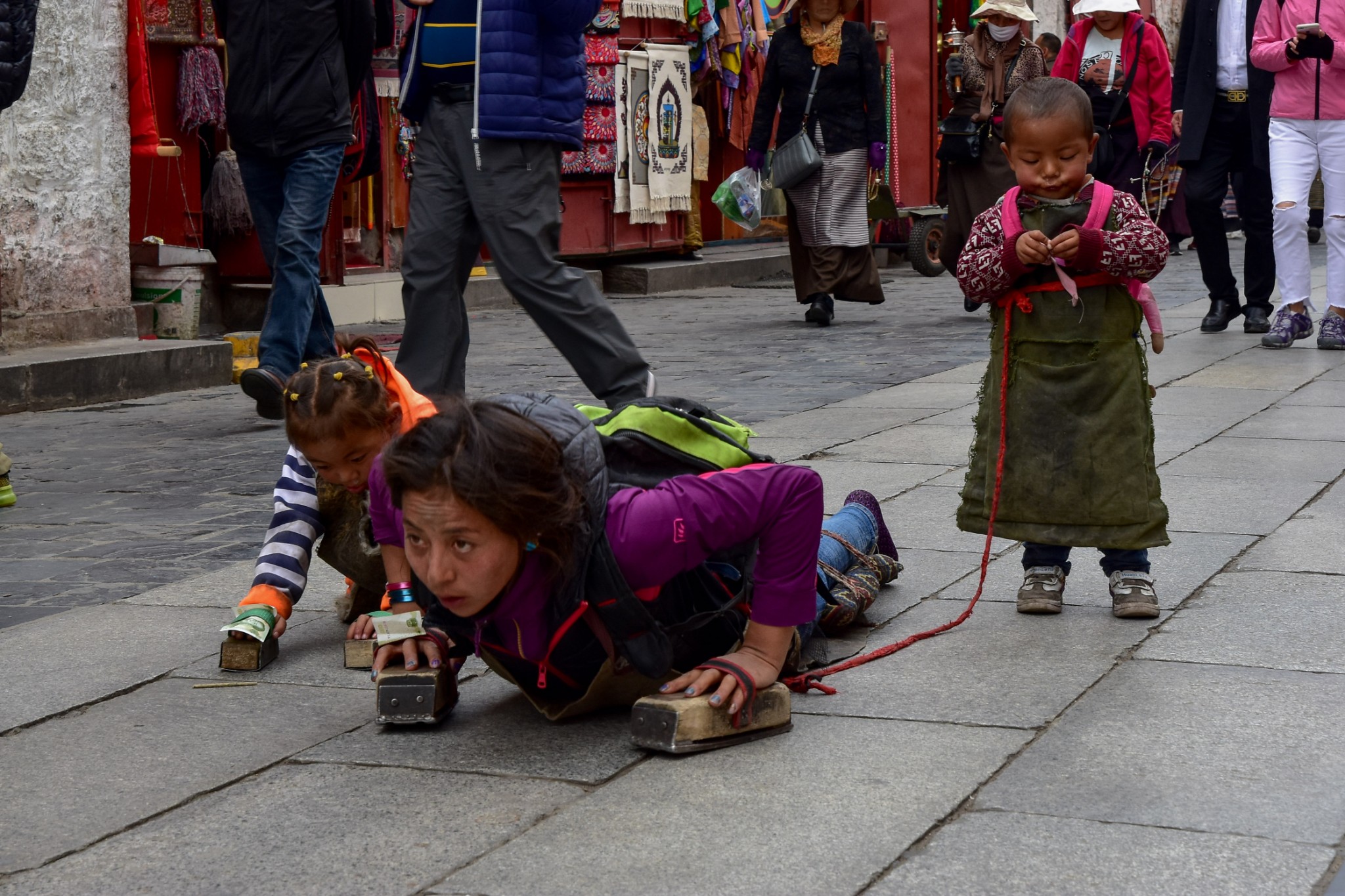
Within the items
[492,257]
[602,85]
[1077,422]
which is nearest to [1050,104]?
[1077,422]

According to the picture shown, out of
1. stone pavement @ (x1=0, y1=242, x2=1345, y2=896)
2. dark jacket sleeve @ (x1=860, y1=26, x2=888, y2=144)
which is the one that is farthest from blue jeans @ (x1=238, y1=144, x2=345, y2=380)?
dark jacket sleeve @ (x1=860, y1=26, x2=888, y2=144)

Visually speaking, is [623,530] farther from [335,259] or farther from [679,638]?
[335,259]

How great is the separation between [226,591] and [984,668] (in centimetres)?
179

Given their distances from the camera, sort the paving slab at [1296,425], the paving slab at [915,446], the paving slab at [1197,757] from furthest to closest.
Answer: the paving slab at [1296,425]
the paving slab at [915,446]
the paving slab at [1197,757]

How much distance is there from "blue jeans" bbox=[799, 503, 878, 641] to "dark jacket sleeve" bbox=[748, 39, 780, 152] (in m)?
6.72

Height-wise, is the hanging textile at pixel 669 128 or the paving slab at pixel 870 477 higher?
the hanging textile at pixel 669 128

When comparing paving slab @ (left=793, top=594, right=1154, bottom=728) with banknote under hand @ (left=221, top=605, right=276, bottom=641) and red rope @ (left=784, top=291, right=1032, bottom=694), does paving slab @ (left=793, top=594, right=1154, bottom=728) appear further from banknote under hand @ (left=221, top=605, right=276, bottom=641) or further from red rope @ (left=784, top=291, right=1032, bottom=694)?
banknote under hand @ (left=221, top=605, right=276, bottom=641)

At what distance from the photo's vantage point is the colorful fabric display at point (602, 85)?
1270 centimetres

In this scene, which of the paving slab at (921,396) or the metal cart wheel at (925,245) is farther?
the metal cart wheel at (925,245)

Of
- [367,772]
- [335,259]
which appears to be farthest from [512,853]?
[335,259]

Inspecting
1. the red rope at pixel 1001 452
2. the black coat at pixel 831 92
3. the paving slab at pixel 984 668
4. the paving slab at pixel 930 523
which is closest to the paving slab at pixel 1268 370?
the paving slab at pixel 930 523

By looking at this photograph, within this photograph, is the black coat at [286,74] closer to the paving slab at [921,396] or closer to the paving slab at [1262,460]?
the paving slab at [921,396]

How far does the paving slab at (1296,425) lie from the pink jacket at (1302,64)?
215cm

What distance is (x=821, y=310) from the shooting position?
1080cm
